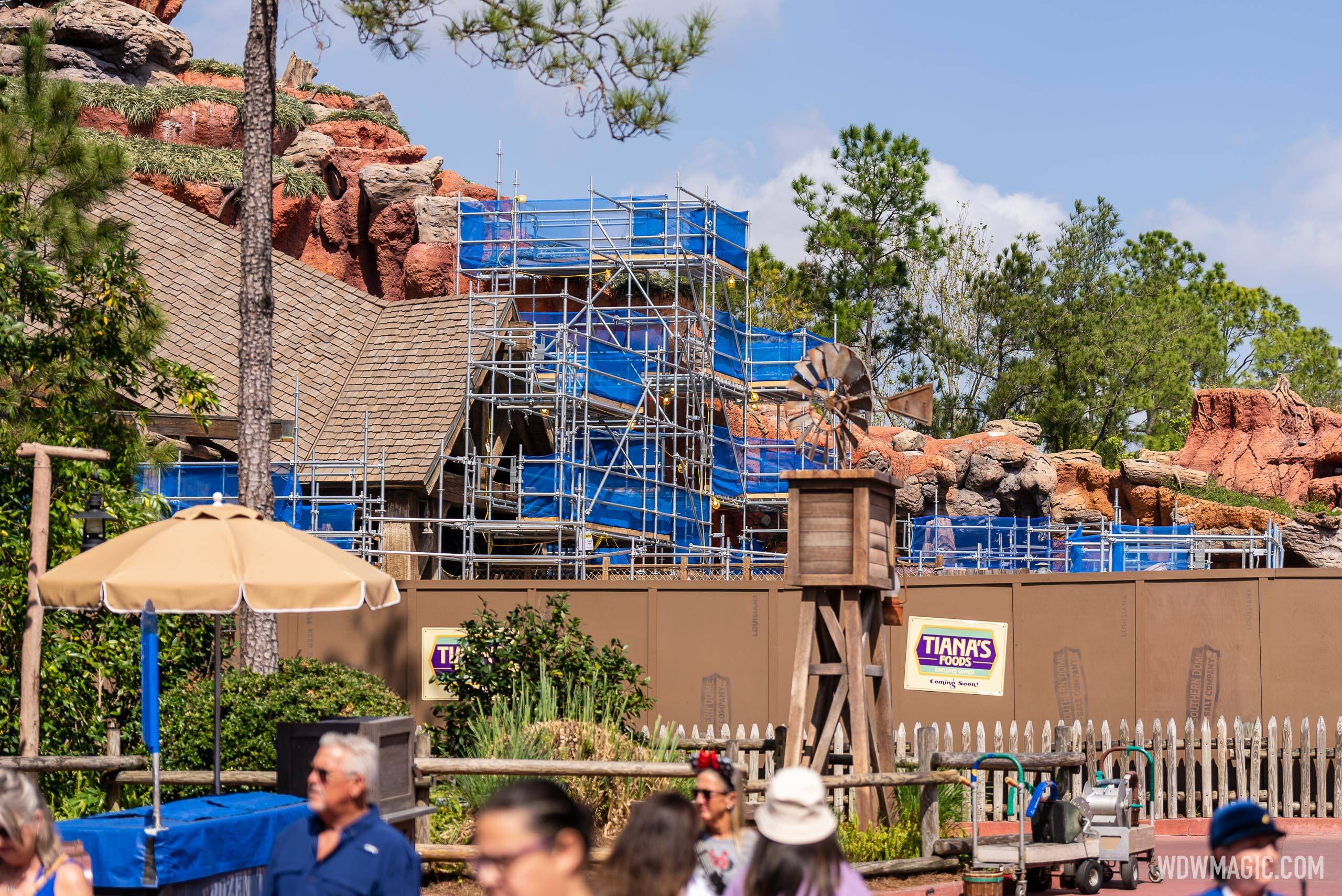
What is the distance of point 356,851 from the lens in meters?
4.98

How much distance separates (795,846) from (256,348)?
1119 cm

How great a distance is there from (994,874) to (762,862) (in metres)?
6.66

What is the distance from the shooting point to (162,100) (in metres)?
51.6

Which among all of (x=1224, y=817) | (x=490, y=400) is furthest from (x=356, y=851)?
(x=490, y=400)

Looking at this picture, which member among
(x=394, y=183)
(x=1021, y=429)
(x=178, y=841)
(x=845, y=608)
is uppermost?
(x=394, y=183)

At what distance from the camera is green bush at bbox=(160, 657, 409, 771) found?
38.9ft

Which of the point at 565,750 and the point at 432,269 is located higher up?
the point at 432,269

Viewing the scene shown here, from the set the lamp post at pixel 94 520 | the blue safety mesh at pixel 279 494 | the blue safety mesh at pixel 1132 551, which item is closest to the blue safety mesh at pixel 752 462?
the blue safety mesh at pixel 1132 551

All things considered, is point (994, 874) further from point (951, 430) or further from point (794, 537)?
point (951, 430)

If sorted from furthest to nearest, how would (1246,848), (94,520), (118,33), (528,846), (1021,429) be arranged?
1. (118,33)
2. (1021,429)
3. (94,520)
4. (1246,848)
5. (528,846)

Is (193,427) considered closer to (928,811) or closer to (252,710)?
(252,710)

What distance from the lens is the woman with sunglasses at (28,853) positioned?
481cm

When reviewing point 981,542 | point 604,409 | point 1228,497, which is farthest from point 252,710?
point 1228,497

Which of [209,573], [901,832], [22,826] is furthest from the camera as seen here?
[901,832]
